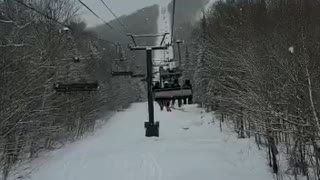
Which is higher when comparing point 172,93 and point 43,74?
Answer: point 43,74

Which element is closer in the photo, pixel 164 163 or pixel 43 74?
pixel 164 163

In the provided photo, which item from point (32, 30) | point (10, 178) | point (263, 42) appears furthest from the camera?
point (32, 30)

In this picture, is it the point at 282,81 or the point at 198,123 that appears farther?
the point at 198,123

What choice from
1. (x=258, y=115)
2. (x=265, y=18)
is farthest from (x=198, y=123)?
(x=258, y=115)

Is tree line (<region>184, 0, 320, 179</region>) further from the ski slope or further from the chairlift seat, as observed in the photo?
the chairlift seat

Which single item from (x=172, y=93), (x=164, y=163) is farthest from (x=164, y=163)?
(x=172, y=93)

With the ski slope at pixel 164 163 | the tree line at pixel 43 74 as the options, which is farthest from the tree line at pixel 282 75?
the tree line at pixel 43 74

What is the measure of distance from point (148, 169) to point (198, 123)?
3509 cm

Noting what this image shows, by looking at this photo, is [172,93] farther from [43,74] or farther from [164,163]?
[43,74]

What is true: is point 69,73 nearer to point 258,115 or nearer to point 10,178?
point 10,178

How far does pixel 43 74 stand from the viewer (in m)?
26.9

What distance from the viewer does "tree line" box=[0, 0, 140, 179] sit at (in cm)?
1772

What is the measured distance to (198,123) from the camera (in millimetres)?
56500

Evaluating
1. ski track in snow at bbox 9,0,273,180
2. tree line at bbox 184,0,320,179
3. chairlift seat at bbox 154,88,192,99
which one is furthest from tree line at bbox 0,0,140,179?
tree line at bbox 184,0,320,179
